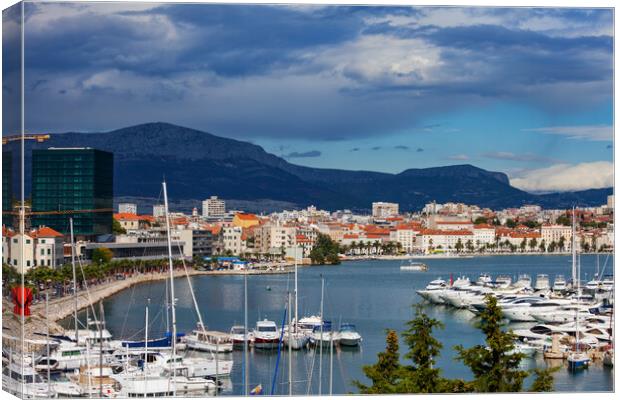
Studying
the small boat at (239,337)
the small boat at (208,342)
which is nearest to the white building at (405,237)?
the small boat at (239,337)

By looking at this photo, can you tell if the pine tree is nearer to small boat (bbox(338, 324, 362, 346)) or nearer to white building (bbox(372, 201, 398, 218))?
small boat (bbox(338, 324, 362, 346))

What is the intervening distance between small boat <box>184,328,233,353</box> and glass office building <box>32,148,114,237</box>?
1826 mm

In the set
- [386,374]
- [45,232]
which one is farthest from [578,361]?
[45,232]

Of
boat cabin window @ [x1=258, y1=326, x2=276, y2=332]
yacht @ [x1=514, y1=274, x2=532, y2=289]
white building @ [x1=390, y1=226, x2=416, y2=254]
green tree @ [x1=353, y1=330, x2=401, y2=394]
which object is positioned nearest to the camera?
green tree @ [x1=353, y1=330, x2=401, y2=394]

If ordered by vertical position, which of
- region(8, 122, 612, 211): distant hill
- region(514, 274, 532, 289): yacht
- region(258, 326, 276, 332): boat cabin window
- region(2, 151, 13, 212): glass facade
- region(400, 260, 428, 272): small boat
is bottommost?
region(258, 326, 276, 332): boat cabin window

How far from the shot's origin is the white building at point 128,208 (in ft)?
81.9

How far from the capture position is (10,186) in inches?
296

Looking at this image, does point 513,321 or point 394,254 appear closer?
point 513,321

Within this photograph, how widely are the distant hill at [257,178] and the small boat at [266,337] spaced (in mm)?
6039

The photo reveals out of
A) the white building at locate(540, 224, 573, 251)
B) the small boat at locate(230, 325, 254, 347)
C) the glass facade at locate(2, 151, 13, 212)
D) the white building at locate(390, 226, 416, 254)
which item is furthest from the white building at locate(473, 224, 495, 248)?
the glass facade at locate(2, 151, 13, 212)

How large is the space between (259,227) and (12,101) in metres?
23.3

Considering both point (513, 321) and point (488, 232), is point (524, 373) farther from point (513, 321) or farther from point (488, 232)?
point (488, 232)

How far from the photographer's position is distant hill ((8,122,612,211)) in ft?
80.0

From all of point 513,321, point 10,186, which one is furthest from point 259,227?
point 10,186
